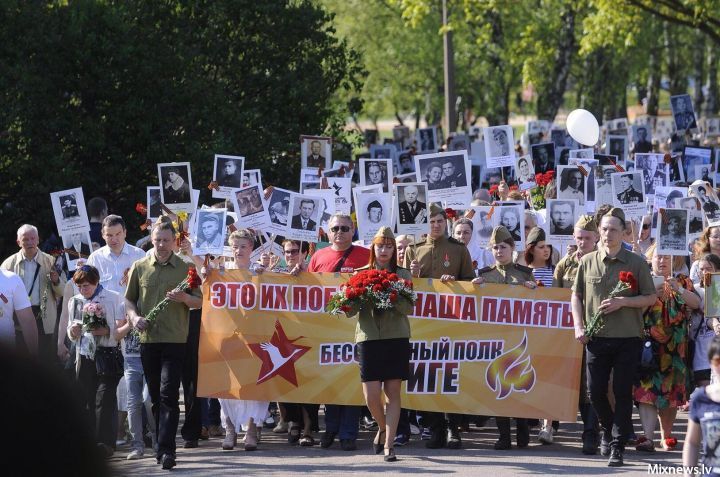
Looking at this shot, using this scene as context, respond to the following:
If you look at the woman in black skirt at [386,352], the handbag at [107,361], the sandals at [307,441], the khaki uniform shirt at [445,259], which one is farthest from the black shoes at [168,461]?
the khaki uniform shirt at [445,259]

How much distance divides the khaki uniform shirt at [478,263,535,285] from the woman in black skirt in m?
0.92

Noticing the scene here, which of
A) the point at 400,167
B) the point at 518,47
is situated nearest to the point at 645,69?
the point at 518,47

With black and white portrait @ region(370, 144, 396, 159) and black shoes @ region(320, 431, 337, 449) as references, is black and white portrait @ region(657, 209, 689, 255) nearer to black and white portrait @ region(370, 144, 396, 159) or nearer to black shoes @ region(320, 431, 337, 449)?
black shoes @ region(320, 431, 337, 449)

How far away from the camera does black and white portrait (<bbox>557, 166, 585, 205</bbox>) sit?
40.5 ft

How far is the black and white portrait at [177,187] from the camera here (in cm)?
1171

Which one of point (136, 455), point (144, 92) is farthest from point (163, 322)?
point (144, 92)

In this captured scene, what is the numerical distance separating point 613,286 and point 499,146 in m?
5.79

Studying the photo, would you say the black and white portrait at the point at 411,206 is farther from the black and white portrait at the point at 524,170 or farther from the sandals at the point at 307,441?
the black and white portrait at the point at 524,170

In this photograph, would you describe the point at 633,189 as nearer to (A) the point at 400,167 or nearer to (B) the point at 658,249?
(B) the point at 658,249

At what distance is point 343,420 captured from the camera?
9.16 m

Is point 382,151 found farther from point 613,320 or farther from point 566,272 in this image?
point 613,320

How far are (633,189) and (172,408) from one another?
17.7ft

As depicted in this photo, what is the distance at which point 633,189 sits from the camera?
11766 millimetres

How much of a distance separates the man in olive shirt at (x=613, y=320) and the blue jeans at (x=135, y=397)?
3202 millimetres
